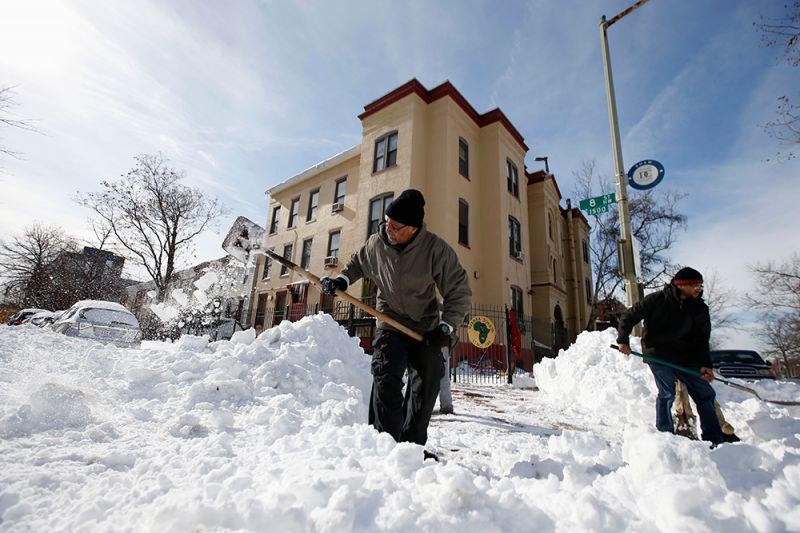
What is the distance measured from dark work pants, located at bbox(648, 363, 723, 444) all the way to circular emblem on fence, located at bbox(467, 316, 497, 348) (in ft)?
20.8

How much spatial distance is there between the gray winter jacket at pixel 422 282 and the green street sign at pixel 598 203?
561cm

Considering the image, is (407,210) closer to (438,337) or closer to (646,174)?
(438,337)

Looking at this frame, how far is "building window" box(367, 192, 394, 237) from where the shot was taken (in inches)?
654

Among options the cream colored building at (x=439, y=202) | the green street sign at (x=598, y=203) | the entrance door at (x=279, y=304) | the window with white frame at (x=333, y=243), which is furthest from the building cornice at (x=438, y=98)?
the green street sign at (x=598, y=203)

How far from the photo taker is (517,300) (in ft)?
56.9

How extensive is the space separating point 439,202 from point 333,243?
6.17 meters

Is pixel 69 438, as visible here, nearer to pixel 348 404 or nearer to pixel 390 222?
pixel 348 404

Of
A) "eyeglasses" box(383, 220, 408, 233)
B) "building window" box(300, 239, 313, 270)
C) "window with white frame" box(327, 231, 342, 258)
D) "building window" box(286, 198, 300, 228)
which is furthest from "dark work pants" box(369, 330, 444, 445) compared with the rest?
"building window" box(286, 198, 300, 228)

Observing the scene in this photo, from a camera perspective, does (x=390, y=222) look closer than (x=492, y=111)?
Yes

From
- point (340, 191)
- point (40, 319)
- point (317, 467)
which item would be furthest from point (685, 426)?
point (40, 319)

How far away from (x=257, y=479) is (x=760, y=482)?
7.51 ft

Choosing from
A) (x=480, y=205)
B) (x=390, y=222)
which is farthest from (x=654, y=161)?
(x=480, y=205)

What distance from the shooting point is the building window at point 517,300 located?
17033 mm

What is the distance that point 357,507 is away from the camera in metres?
1.54
